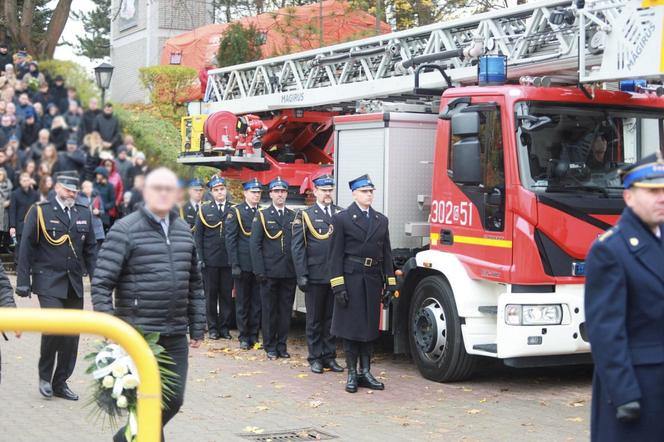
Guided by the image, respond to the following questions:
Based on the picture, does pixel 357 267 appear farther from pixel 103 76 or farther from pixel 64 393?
pixel 103 76

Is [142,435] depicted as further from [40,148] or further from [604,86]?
[604,86]

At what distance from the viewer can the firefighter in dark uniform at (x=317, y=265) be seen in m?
10.6

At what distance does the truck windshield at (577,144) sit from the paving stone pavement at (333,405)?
1.90 m

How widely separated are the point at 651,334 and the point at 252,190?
8.53 m

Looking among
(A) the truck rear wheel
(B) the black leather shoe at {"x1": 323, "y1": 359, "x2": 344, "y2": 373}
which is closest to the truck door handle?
(A) the truck rear wheel

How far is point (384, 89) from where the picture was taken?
11.3m

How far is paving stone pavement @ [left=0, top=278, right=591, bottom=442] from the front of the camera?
7797mm

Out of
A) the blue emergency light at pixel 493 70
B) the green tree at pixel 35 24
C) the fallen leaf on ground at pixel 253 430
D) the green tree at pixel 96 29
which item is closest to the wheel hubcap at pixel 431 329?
the blue emergency light at pixel 493 70

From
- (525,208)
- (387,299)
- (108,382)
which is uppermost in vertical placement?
(525,208)

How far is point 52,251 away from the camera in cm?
899

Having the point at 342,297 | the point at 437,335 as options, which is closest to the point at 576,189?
the point at 437,335

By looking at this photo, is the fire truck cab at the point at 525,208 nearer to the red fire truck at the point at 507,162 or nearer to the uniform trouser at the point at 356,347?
the red fire truck at the point at 507,162

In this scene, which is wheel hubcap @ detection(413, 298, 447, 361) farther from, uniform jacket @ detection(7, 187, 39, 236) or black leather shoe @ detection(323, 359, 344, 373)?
uniform jacket @ detection(7, 187, 39, 236)

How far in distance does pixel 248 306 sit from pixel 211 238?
110cm
